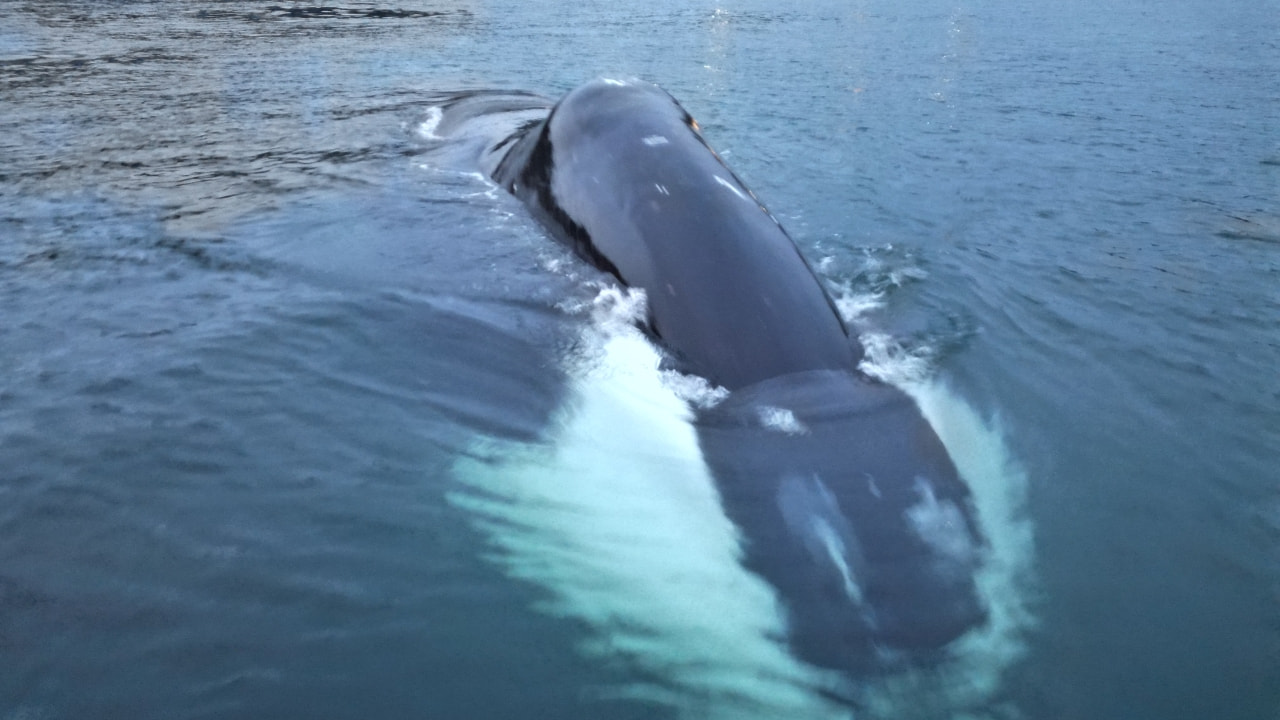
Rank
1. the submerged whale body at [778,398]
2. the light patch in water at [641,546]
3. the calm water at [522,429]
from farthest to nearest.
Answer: the submerged whale body at [778,398], the calm water at [522,429], the light patch in water at [641,546]

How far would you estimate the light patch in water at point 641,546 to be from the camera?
15.9ft

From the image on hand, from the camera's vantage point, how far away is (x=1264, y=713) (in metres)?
4.83

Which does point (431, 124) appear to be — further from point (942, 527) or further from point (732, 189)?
point (942, 527)

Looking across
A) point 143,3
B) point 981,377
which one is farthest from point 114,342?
point 143,3

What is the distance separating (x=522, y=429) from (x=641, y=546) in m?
1.62

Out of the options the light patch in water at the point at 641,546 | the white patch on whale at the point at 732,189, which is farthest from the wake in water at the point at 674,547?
the white patch on whale at the point at 732,189

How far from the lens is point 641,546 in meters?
5.83

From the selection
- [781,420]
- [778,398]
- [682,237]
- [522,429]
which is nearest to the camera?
[781,420]

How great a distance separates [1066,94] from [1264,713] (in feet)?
63.6

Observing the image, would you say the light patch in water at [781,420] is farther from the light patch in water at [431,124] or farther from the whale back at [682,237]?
the light patch in water at [431,124]

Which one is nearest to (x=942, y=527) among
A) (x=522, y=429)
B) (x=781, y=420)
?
(x=781, y=420)

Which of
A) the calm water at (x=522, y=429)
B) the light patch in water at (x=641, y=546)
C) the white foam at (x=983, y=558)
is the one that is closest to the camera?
the white foam at (x=983, y=558)

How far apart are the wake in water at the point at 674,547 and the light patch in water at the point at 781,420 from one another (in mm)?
46

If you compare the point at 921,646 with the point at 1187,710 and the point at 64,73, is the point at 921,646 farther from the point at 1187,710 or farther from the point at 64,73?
the point at 64,73
